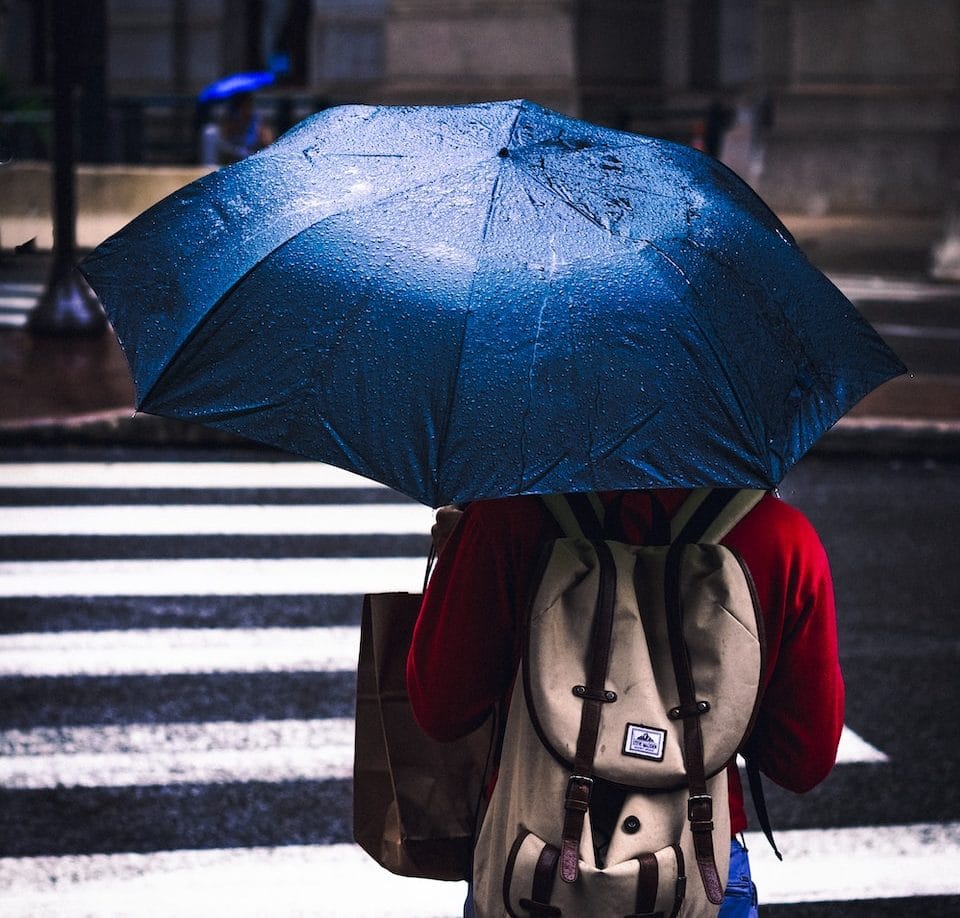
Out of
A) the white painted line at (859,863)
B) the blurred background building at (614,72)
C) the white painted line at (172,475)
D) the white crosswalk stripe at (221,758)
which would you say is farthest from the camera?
the blurred background building at (614,72)

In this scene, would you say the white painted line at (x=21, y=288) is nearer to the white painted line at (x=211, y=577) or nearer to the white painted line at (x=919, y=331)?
the white painted line at (x=919, y=331)

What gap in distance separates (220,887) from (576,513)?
7.34ft

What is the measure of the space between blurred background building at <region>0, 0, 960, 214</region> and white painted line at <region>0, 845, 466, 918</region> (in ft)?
47.1

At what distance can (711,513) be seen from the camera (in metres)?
2.14

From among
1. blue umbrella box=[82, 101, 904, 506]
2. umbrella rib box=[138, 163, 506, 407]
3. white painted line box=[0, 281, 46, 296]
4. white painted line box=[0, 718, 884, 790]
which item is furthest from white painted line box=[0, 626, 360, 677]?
white painted line box=[0, 281, 46, 296]

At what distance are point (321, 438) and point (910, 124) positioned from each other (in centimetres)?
2274

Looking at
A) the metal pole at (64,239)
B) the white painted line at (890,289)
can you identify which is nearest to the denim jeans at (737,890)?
the metal pole at (64,239)

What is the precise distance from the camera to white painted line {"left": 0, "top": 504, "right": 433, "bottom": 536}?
7.59 meters

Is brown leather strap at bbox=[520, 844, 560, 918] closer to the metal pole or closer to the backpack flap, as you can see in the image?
the backpack flap

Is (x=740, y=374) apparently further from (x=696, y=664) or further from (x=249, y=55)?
(x=249, y=55)

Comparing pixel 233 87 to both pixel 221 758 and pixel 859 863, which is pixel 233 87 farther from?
pixel 859 863

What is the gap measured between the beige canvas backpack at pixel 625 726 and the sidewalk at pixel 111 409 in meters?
6.61

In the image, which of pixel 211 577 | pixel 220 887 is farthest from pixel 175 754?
pixel 211 577

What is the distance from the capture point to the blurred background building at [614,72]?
21562 millimetres
